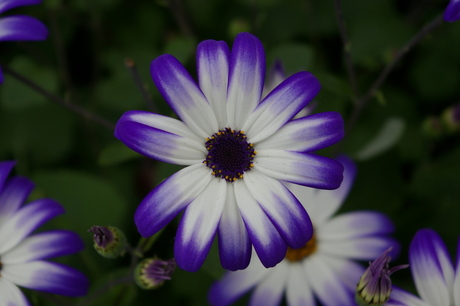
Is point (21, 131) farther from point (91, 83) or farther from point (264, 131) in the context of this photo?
point (264, 131)

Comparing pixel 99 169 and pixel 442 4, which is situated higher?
pixel 442 4

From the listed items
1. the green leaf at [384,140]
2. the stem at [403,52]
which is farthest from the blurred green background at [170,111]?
the stem at [403,52]

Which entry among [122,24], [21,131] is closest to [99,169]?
[21,131]

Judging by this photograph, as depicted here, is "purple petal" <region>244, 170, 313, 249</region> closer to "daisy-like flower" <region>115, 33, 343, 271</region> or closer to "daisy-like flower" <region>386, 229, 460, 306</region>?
"daisy-like flower" <region>115, 33, 343, 271</region>

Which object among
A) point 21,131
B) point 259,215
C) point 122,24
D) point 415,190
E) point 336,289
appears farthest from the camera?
point 122,24

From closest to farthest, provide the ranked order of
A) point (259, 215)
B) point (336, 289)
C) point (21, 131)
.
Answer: point (259, 215) → point (336, 289) → point (21, 131)

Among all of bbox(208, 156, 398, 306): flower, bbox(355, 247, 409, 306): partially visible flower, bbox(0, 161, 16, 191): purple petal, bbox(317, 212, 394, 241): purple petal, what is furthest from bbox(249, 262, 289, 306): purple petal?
bbox(0, 161, 16, 191): purple petal

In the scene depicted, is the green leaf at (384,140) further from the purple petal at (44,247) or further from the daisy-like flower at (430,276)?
the purple petal at (44,247)
